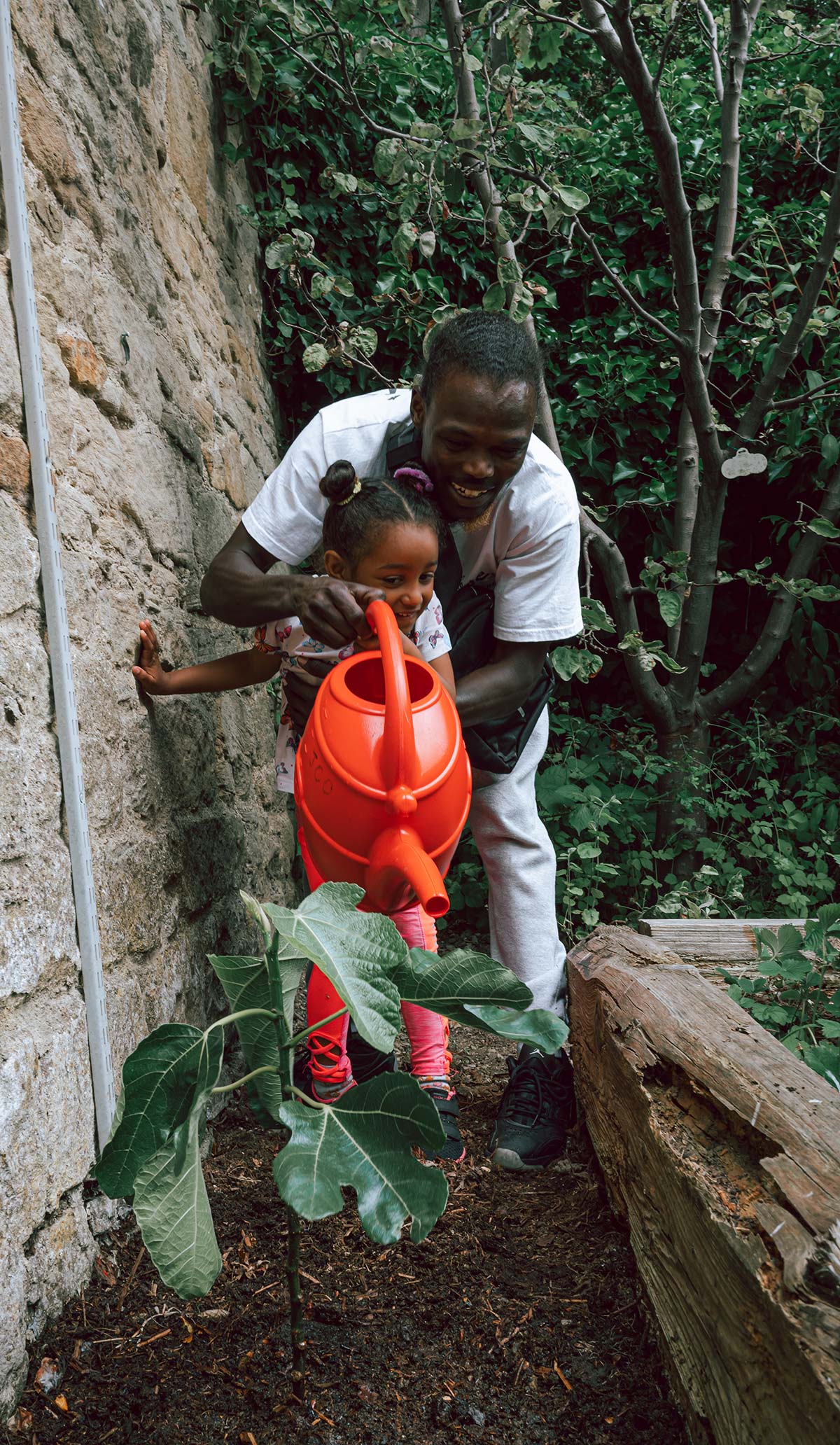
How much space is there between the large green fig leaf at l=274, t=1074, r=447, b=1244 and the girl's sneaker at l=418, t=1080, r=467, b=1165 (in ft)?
2.54

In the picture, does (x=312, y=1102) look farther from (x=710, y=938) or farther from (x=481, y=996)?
(x=710, y=938)

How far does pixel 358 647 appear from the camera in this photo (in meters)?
1.42

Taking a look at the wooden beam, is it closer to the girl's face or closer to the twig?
the girl's face

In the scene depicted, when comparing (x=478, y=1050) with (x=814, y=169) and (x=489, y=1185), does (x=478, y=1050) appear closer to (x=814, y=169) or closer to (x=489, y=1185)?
(x=489, y=1185)

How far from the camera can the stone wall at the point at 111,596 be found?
102 centimetres

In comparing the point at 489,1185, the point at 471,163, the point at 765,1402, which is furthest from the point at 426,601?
the point at 471,163

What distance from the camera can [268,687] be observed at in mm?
2582

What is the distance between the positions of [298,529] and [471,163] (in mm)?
1583

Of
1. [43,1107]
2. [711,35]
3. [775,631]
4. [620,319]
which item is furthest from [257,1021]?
[711,35]

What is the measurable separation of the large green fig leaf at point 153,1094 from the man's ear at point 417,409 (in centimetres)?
120

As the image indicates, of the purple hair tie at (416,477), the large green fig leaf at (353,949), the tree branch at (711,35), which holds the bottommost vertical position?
the large green fig leaf at (353,949)

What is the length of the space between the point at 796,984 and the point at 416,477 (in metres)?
1.08

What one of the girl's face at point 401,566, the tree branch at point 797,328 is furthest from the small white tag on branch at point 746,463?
the girl's face at point 401,566

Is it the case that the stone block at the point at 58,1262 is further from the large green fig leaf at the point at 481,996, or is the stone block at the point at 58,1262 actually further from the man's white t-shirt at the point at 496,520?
the man's white t-shirt at the point at 496,520
